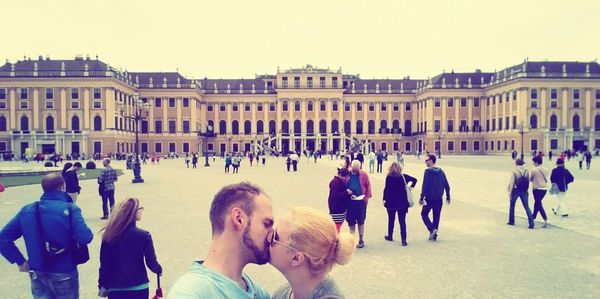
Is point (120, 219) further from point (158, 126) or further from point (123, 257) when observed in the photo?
point (158, 126)

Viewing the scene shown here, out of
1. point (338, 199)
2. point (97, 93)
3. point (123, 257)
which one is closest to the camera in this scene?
point (123, 257)

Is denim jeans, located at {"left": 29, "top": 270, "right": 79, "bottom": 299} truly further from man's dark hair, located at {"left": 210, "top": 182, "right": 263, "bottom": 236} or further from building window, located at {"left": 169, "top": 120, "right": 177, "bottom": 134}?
building window, located at {"left": 169, "top": 120, "right": 177, "bottom": 134}

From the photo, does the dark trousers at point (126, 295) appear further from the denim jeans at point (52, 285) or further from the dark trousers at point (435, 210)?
the dark trousers at point (435, 210)

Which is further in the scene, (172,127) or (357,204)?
(172,127)

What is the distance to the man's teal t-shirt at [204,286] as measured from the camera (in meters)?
1.60

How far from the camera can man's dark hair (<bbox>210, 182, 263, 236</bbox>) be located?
69.9 inches

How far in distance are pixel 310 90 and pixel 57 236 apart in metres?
74.4

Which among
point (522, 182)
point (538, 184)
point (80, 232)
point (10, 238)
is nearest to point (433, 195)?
point (522, 182)

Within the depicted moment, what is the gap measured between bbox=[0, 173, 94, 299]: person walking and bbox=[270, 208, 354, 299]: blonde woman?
8.84 ft

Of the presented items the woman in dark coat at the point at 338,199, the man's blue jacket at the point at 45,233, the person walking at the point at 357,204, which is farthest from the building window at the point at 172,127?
the man's blue jacket at the point at 45,233

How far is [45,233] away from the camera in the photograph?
3.64 meters

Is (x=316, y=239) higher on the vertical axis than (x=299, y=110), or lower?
lower

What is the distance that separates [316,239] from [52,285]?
9.77ft

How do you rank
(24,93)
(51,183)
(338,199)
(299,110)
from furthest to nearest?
(299,110), (24,93), (338,199), (51,183)
